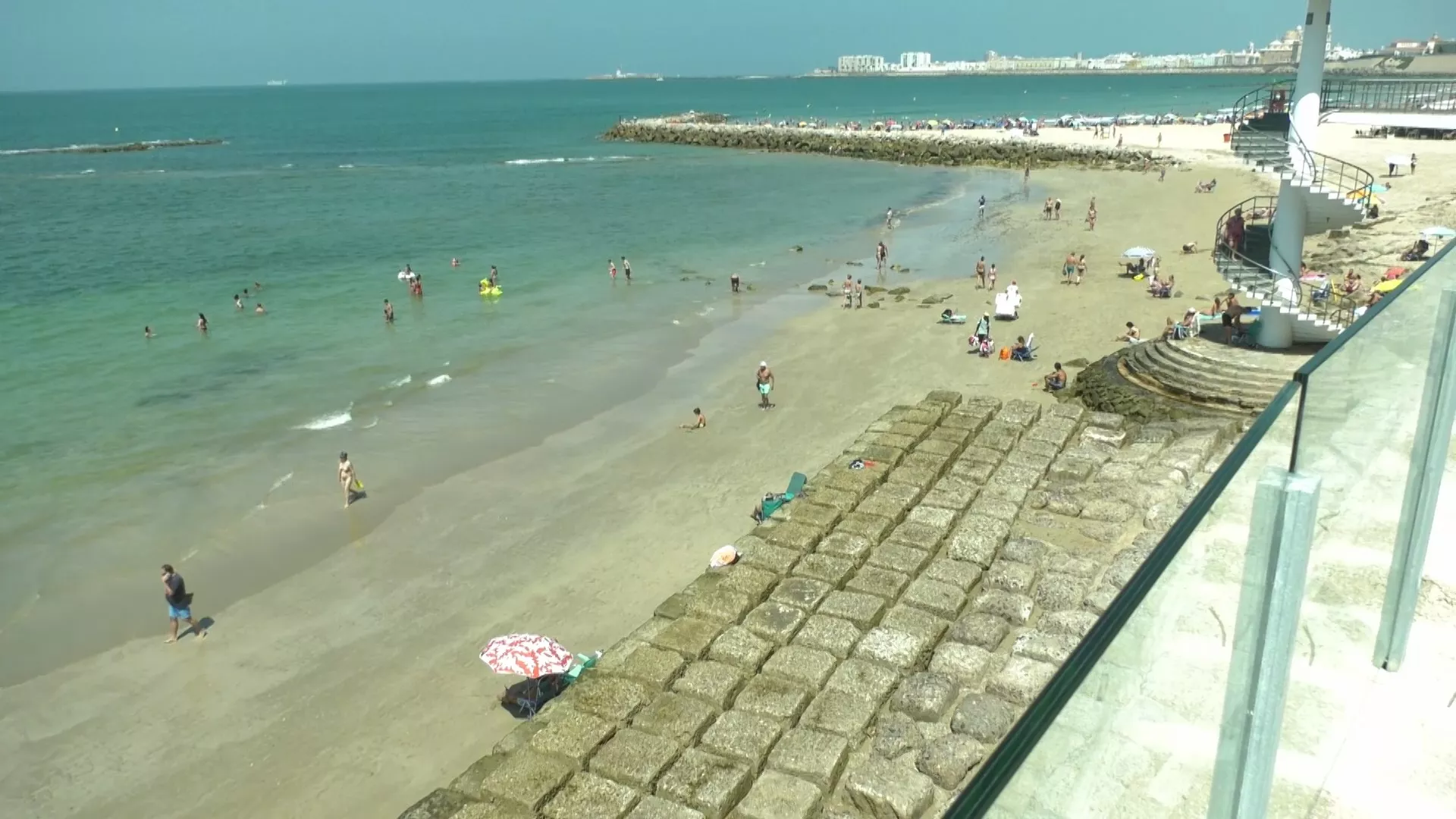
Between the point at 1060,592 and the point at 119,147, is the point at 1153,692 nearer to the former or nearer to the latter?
the point at 1060,592

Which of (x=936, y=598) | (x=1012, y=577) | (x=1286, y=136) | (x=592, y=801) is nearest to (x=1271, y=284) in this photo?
(x=1286, y=136)

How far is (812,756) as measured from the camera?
875cm

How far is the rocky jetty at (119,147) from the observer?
347 feet

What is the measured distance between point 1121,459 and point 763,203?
4301 cm

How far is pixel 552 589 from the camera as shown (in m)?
14.2

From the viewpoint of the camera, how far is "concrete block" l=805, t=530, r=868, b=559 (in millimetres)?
12487

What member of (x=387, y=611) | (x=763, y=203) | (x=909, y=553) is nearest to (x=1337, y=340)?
(x=909, y=553)

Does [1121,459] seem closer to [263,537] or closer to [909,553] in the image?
[909,553]

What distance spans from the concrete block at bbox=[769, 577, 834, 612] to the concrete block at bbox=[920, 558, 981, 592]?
1.32 meters

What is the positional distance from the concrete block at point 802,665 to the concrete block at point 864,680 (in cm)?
11

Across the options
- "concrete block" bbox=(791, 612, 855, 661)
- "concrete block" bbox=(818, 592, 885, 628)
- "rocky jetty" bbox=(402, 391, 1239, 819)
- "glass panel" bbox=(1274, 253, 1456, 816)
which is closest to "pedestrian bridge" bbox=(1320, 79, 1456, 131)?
"rocky jetty" bbox=(402, 391, 1239, 819)

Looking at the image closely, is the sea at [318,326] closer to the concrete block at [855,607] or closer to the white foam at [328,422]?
the white foam at [328,422]

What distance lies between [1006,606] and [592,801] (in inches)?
211

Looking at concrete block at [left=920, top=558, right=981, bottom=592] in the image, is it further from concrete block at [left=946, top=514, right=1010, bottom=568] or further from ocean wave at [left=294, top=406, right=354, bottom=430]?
ocean wave at [left=294, top=406, right=354, bottom=430]
